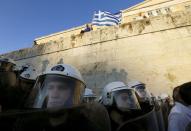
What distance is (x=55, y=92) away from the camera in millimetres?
1763

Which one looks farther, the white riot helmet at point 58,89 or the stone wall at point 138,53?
the stone wall at point 138,53

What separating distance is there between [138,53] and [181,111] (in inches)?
156

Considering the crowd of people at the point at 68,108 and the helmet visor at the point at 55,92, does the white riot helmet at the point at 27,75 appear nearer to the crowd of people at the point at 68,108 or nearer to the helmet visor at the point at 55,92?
the crowd of people at the point at 68,108

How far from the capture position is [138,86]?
14.4ft

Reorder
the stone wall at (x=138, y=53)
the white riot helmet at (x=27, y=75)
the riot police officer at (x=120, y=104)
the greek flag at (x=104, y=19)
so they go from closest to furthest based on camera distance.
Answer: the riot police officer at (x=120, y=104) → the white riot helmet at (x=27, y=75) → the stone wall at (x=138, y=53) → the greek flag at (x=104, y=19)

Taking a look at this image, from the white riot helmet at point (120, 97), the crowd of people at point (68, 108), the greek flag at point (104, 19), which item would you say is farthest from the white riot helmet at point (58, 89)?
the greek flag at point (104, 19)

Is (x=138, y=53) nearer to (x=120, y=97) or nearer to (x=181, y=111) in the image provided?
(x=120, y=97)

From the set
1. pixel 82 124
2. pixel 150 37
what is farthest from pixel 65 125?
pixel 150 37

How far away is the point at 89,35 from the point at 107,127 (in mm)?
5561

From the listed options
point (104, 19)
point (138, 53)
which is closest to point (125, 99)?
point (138, 53)

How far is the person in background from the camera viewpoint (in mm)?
1847

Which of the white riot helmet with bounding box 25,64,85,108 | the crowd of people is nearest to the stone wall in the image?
the crowd of people

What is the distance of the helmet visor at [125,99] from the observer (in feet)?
7.44

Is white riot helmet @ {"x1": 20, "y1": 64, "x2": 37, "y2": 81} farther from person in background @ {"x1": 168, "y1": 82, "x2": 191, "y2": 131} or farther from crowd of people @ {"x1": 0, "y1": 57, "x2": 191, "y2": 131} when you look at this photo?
person in background @ {"x1": 168, "y1": 82, "x2": 191, "y2": 131}
